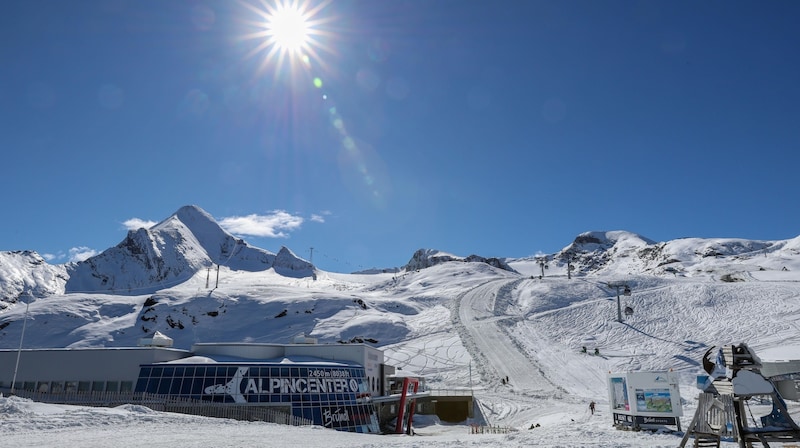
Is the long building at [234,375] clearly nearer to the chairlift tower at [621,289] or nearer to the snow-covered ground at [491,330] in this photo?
the snow-covered ground at [491,330]

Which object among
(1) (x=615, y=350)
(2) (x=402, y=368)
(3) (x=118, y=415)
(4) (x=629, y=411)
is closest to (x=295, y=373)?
(3) (x=118, y=415)

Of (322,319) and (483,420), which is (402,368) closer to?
(483,420)

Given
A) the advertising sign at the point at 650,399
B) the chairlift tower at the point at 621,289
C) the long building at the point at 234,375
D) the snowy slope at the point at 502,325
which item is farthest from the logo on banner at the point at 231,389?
the chairlift tower at the point at 621,289

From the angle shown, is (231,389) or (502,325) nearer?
(231,389)

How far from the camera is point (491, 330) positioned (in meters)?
82.4

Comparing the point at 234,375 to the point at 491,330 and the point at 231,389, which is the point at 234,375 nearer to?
the point at 231,389

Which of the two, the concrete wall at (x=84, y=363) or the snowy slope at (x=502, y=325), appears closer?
the concrete wall at (x=84, y=363)

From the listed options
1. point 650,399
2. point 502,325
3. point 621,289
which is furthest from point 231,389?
point 621,289

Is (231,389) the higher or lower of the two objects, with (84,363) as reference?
lower

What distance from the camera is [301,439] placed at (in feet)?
59.9

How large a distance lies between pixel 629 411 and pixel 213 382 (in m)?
27.0

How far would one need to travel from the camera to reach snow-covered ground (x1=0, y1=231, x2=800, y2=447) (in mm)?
44938

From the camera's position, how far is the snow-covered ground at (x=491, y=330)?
44938 mm

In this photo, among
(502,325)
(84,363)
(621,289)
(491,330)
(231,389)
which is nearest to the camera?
(231,389)
